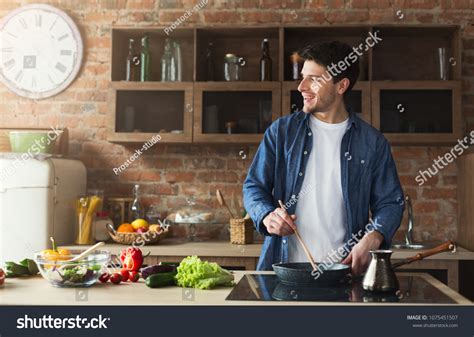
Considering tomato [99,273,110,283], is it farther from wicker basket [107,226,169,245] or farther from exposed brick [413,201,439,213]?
exposed brick [413,201,439,213]

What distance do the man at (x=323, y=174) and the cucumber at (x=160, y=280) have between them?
0.59 metres

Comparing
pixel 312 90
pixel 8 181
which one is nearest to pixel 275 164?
pixel 312 90

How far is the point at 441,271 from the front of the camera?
340 centimetres

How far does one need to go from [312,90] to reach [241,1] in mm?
1734

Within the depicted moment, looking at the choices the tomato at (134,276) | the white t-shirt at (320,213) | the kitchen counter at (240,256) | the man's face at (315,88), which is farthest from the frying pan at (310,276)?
the kitchen counter at (240,256)

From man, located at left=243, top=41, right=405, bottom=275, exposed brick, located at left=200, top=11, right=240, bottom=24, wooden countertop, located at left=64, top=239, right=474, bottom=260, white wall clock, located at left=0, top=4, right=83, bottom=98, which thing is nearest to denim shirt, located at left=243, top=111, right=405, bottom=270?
man, located at left=243, top=41, right=405, bottom=275

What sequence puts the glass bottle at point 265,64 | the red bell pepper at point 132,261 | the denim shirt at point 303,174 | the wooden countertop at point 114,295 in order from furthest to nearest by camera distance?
the glass bottle at point 265,64, the denim shirt at point 303,174, the red bell pepper at point 132,261, the wooden countertop at point 114,295

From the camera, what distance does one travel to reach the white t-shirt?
255 cm

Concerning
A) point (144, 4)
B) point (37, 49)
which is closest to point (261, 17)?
point (144, 4)

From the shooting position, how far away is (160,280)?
194cm

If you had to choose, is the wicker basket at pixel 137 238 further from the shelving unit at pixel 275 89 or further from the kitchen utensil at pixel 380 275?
the kitchen utensil at pixel 380 275

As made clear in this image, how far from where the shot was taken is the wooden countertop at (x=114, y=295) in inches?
64.5

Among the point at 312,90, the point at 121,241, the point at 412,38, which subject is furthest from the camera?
the point at 412,38
